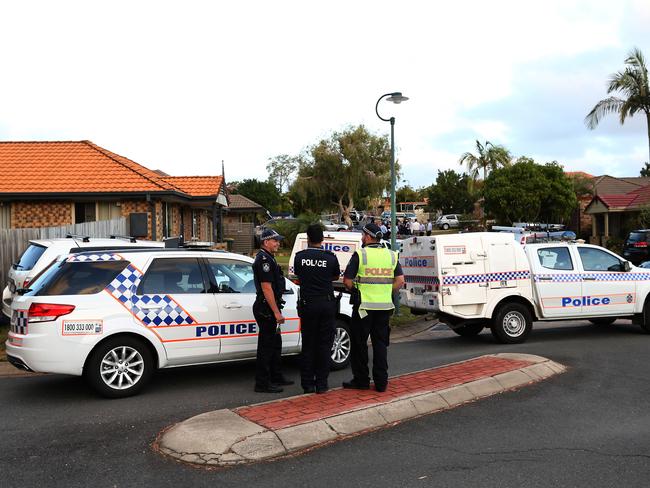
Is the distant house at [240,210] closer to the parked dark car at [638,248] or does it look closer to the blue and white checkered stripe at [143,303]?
the parked dark car at [638,248]

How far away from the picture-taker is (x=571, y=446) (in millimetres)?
5176

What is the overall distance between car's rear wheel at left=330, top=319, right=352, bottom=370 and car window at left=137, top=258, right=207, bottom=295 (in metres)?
1.85

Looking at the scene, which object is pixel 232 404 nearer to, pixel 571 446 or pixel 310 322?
pixel 310 322

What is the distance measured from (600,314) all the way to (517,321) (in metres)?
1.62

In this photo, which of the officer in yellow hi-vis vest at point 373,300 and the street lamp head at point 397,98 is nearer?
the officer in yellow hi-vis vest at point 373,300

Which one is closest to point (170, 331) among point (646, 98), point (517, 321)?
point (517, 321)

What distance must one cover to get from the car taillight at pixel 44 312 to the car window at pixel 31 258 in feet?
11.5

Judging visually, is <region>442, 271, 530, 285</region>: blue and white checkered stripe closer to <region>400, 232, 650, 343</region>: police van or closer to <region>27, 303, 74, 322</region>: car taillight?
<region>400, 232, 650, 343</region>: police van

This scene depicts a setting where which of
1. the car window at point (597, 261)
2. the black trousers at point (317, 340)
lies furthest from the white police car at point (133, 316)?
the car window at point (597, 261)

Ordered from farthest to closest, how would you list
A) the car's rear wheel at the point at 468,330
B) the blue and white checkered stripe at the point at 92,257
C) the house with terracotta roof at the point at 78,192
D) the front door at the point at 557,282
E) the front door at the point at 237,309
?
the house with terracotta roof at the point at 78,192, the car's rear wheel at the point at 468,330, the front door at the point at 557,282, the front door at the point at 237,309, the blue and white checkered stripe at the point at 92,257

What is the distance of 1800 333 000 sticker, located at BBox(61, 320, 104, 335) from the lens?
6.45 metres

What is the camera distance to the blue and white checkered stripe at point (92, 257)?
6.78 meters

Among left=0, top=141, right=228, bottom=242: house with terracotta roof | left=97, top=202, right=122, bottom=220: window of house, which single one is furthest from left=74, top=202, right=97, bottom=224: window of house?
left=97, top=202, right=122, bottom=220: window of house

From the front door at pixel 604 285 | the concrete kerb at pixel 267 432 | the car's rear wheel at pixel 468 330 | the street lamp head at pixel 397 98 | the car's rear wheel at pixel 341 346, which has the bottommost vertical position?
the car's rear wheel at pixel 468 330
